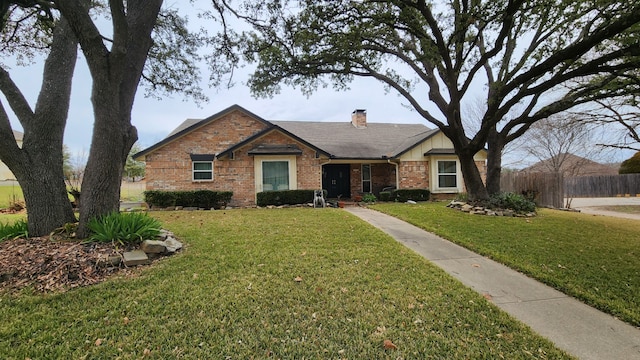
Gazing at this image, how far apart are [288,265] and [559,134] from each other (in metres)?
32.1

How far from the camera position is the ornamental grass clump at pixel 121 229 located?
522cm

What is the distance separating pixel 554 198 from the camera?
13766mm

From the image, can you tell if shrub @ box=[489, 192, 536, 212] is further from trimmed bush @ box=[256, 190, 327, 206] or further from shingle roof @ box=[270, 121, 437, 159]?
trimmed bush @ box=[256, 190, 327, 206]

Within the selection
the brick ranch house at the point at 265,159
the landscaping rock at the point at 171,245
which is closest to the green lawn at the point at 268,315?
the landscaping rock at the point at 171,245

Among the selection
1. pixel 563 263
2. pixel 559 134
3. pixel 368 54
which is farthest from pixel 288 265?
pixel 559 134

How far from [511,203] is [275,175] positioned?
1080 centimetres

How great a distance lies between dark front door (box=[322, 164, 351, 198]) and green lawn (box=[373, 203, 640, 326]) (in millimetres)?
7183

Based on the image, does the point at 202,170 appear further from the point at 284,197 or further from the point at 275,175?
the point at 284,197

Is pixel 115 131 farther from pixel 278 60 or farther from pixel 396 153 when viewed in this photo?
pixel 396 153

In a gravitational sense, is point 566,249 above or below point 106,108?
below

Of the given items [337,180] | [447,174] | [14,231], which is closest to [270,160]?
[337,180]

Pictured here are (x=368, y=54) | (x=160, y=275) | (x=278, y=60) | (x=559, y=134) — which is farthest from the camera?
(x=559, y=134)

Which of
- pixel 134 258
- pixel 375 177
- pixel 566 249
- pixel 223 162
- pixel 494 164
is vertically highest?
pixel 223 162

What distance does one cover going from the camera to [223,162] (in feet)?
46.9
